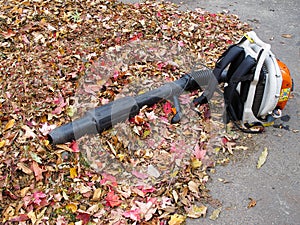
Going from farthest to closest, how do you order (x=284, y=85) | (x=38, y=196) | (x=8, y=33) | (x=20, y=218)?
(x=8, y=33) → (x=284, y=85) → (x=38, y=196) → (x=20, y=218)

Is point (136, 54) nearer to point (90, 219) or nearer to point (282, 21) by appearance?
point (90, 219)

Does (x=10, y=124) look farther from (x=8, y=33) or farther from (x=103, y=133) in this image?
(x=8, y=33)

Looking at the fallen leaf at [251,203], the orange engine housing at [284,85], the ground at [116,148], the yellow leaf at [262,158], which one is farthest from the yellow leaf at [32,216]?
the orange engine housing at [284,85]

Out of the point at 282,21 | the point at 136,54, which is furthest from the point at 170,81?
the point at 282,21

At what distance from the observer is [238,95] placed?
3162mm

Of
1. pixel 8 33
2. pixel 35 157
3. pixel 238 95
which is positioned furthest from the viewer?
pixel 8 33

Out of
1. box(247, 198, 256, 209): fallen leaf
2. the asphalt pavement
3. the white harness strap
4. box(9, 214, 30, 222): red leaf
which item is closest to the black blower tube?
the white harness strap

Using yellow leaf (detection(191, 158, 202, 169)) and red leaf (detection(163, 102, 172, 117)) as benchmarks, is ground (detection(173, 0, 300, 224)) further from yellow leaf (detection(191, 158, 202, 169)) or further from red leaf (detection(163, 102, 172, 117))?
red leaf (detection(163, 102, 172, 117))

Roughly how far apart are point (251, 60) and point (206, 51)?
1.38 metres

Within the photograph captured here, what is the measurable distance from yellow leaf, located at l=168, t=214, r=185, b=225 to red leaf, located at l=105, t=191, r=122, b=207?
0.40 metres

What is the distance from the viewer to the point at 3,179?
261 centimetres

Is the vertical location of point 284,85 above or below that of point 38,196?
above

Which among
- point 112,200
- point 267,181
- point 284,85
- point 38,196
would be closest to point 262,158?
point 267,181

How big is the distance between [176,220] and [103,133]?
102 cm
